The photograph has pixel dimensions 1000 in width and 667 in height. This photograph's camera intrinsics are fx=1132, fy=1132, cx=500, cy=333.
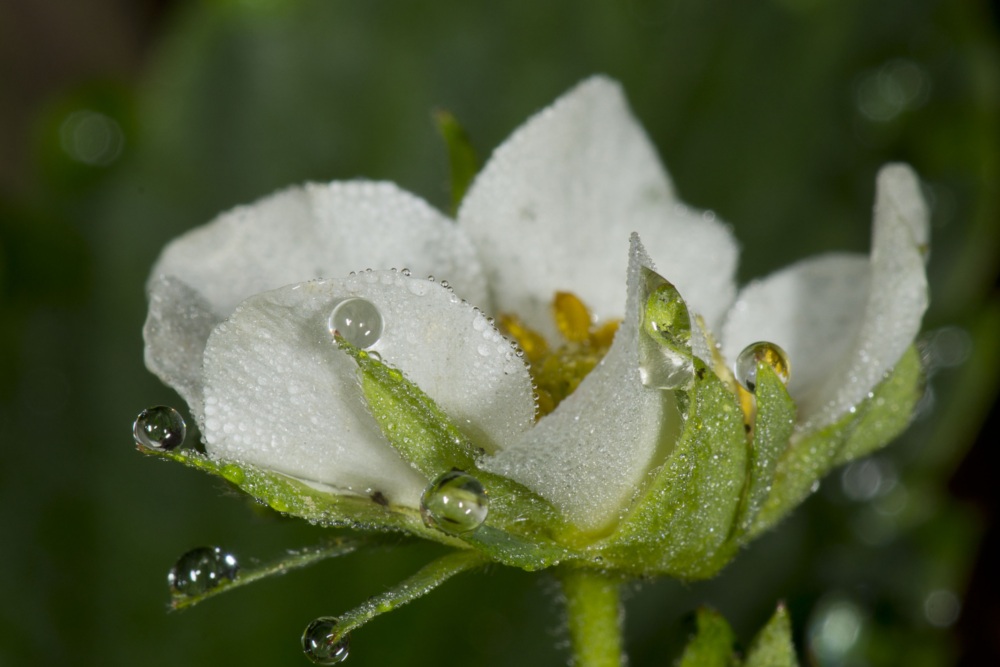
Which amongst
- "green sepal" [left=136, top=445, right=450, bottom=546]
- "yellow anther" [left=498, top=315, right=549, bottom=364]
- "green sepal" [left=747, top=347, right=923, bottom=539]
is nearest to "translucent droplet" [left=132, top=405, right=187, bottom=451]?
"green sepal" [left=136, top=445, right=450, bottom=546]

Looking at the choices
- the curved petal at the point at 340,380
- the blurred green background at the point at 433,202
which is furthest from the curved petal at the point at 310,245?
the blurred green background at the point at 433,202

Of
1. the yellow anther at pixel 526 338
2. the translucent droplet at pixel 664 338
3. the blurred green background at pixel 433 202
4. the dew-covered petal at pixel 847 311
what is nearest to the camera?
the translucent droplet at pixel 664 338

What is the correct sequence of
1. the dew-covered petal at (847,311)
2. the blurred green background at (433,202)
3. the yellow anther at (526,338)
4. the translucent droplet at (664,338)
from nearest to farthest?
the translucent droplet at (664,338)
the dew-covered petal at (847,311)
the yellow anther at (526,338)
the blurred green background at (433,202)

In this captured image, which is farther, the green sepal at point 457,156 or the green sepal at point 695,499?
the green sepal at point 457,156

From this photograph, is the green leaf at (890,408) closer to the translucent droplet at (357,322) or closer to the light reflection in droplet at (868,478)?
the translucent droplet at (357,322)

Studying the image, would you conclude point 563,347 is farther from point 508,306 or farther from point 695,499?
point 695,499

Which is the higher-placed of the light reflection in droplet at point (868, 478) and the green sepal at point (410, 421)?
the green sepal at point (410, 421)

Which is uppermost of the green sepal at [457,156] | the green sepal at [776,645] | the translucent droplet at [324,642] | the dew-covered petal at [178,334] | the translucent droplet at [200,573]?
the green sepal at [457,156]

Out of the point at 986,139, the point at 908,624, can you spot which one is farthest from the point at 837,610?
the point at 986,139

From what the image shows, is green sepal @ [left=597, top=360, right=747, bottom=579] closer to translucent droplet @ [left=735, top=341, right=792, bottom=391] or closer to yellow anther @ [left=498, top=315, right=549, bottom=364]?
translucent droplet @ [left=735, top=341, right=792, bottom=391]
